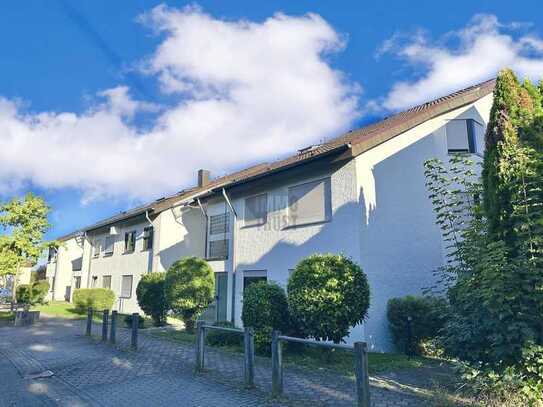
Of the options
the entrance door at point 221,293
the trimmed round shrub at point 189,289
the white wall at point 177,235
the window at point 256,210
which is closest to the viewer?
the trimmed round shrub at point 189,289

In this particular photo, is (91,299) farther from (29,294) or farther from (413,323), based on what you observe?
(413,323)

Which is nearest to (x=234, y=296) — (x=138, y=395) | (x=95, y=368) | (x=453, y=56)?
(x=95, y=368)

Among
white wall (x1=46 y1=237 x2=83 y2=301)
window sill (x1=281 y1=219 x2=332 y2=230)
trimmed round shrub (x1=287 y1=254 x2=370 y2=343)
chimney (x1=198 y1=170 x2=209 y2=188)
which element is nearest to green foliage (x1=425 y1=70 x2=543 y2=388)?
trimmed round shrub (x1=287 y1=254 x2=370 y2=343)

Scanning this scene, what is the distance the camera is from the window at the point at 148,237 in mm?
23750

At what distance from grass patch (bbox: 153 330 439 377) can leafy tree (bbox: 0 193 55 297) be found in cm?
1446

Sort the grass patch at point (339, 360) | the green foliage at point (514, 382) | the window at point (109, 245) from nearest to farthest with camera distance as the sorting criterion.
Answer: the green foliage at point (514, 382) → the grass patch at point (339, 360) → the window at point (109, 245)

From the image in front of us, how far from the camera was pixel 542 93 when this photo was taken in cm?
788

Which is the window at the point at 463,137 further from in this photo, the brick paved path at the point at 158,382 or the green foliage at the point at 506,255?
the brick paved path at the point at 158,382

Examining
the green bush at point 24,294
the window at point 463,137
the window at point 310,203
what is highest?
the window at point 463,137

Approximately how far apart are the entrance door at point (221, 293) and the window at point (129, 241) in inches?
379

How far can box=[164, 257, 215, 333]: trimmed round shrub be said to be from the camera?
1513 cm

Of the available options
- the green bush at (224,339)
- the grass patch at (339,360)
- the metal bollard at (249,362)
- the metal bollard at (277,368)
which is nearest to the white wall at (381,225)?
the grass patch at (339,360)

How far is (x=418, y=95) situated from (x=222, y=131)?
8.86 metres

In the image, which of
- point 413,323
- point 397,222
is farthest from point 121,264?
point 413,323
